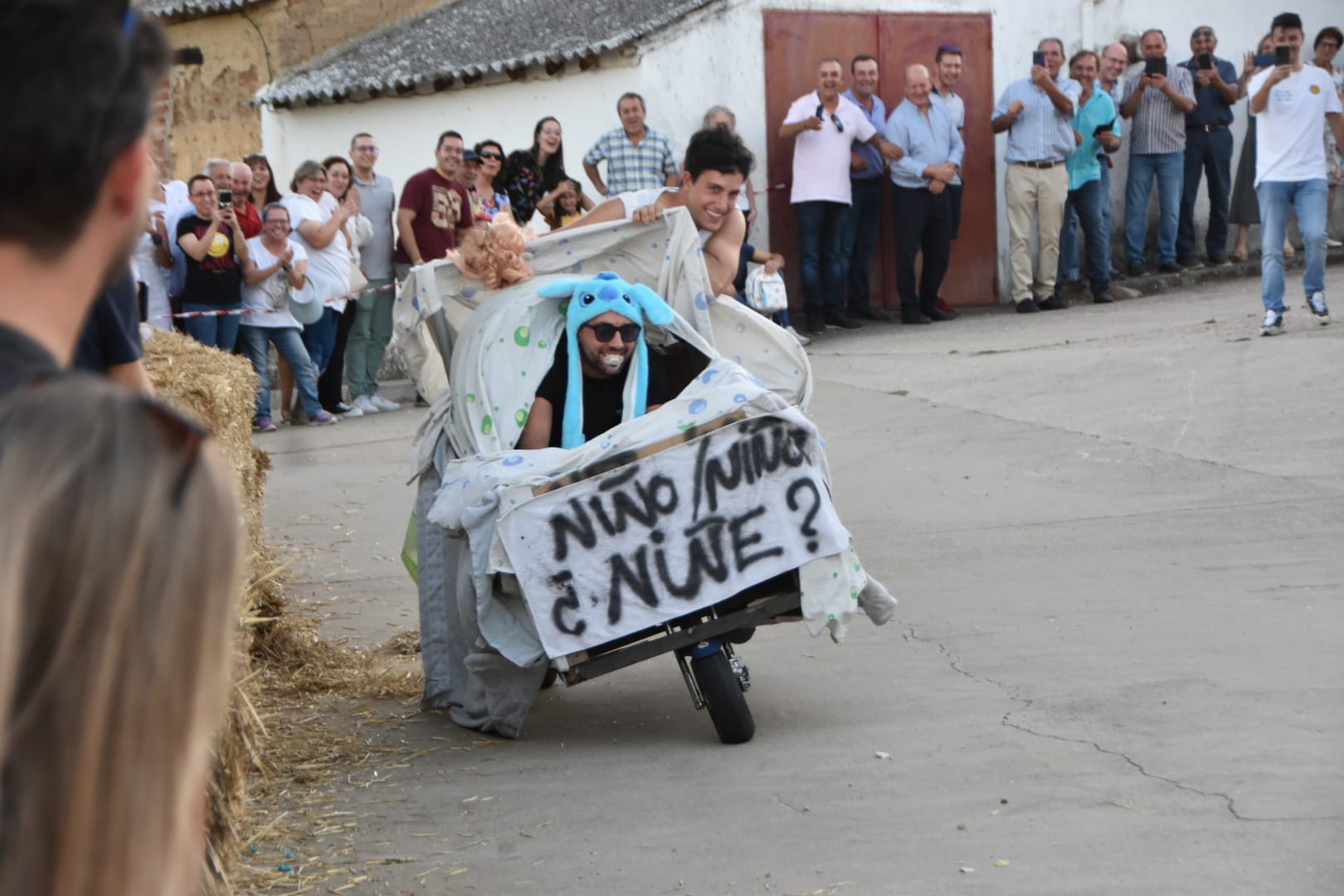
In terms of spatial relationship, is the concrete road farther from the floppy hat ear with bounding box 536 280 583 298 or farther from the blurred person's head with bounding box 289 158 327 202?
the blurred person's head with bounding box 289 158 327 202

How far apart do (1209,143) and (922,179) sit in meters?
3.85

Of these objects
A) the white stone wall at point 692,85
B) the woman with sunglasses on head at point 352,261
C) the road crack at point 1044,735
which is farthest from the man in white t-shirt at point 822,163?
the road crack at point 1044,735

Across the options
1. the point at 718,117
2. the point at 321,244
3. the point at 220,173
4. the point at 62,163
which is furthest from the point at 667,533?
the point at 718,117

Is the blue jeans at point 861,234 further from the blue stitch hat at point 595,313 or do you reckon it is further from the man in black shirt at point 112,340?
the man in black shirt at point 112,340

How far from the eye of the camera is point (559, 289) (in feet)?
19.7

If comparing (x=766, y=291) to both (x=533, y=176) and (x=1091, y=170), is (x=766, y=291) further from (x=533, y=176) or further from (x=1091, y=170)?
(x=1091, y=170)

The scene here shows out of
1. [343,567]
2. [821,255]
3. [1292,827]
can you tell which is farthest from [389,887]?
Answer: [821,255]

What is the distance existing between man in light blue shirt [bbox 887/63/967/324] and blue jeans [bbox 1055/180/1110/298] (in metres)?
1.27

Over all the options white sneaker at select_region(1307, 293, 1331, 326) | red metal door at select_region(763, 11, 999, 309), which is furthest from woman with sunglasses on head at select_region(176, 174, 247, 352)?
white sneaker at select_region(1307, 293, 1331, 326)

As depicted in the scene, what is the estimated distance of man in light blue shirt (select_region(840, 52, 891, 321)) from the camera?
15430 mm

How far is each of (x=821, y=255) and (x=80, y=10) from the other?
14.4m

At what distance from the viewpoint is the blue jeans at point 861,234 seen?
51.2 ft

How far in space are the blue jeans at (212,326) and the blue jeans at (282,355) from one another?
10.8 inches

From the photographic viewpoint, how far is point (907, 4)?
16.8m
